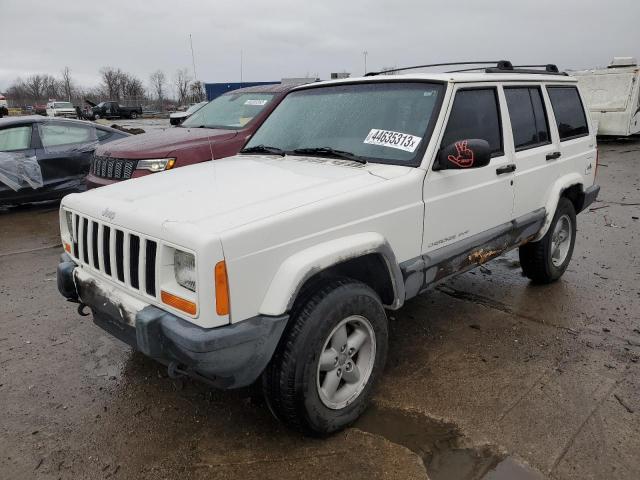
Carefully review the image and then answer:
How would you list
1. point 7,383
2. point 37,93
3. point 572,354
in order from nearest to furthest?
point 7,383 < point 572,354 < point 37,93

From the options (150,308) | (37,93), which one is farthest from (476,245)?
(37,93)

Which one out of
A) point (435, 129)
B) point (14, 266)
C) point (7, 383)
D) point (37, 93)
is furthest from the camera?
point (37, 93)

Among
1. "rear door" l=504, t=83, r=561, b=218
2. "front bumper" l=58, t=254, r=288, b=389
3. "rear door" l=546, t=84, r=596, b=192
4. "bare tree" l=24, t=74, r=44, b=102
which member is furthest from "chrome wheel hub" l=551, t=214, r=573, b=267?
"bare tree" l=24, t=74, r=44, b=102

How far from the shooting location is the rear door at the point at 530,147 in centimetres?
387

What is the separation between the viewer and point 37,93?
88250mm

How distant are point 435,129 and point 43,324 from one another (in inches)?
138

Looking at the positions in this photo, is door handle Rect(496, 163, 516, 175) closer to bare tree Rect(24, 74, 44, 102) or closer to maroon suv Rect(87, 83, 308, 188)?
maroon suv Rect(87, 83, 308, 188)

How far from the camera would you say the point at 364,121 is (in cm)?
335

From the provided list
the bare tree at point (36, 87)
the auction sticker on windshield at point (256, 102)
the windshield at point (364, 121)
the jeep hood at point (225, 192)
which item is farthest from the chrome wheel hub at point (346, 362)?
the bare tree at point (36, 87)

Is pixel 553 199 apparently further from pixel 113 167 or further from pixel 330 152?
pixel 113 167

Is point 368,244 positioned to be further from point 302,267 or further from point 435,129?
point 435,129

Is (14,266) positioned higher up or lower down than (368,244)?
lower down

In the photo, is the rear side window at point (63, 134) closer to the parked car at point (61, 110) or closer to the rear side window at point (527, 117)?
the rear side window at point (527, 117)

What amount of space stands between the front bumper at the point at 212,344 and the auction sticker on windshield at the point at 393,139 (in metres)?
1.40
